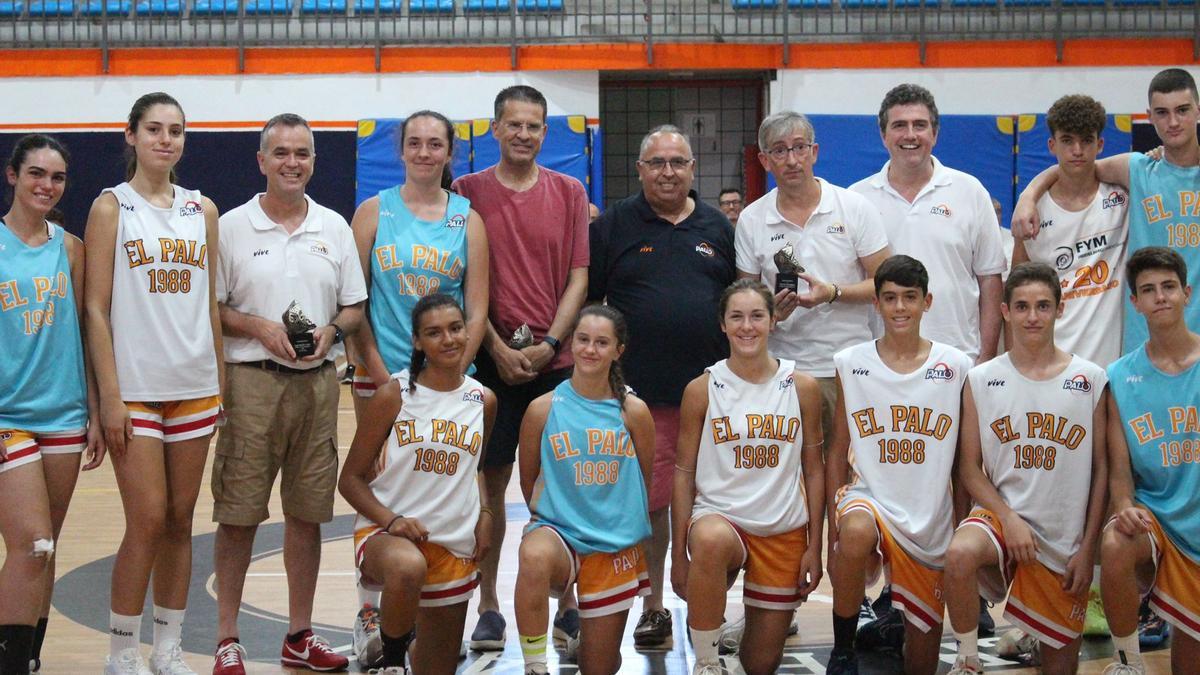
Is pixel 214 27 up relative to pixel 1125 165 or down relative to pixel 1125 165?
up

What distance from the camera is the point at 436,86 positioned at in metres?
13.7

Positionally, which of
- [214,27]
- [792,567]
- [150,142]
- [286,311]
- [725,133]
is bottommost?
[792,567]

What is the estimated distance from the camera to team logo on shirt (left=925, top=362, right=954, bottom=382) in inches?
153

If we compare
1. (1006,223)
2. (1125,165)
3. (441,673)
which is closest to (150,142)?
(441,673)

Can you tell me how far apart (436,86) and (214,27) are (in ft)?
8.86

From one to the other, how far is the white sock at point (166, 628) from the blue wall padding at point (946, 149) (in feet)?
32.9

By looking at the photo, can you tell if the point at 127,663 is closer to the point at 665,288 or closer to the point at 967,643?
the point at 665,288

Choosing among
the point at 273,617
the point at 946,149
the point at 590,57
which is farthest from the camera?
the point at 590,57

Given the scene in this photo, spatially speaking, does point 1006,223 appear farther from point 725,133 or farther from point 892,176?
point 892,176

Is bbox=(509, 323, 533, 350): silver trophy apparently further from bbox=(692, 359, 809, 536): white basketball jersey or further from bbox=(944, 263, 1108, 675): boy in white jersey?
bbox=(944, 263, 1108, 675): boy in white jersey

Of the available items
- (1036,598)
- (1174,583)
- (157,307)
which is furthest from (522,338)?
(1174,583)

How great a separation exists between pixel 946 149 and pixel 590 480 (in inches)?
403

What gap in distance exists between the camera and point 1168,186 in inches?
166

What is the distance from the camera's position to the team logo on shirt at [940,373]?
3.88 metres
